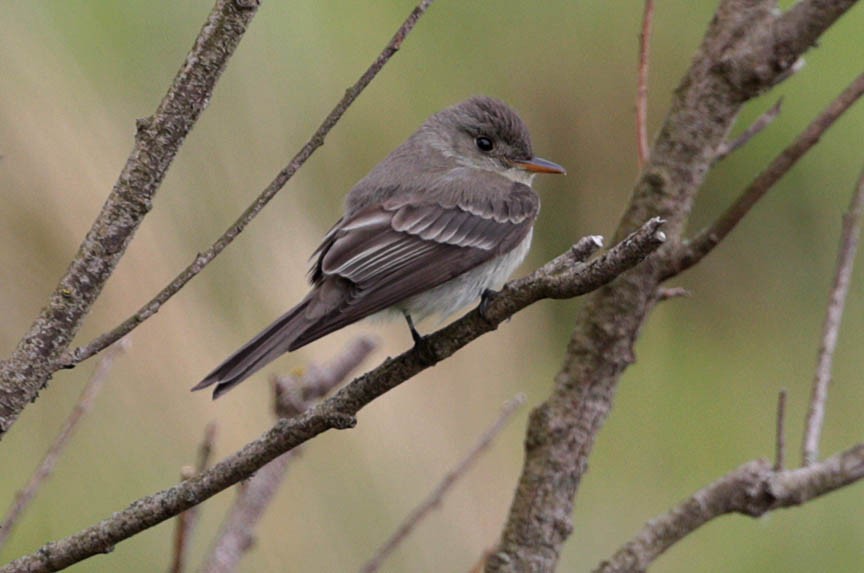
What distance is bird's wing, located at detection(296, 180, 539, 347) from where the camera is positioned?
2381mm

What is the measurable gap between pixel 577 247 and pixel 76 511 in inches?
63.0

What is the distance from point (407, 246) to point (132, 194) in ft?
3.66

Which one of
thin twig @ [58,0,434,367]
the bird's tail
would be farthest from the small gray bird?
thin twig @ [58,0,434,367]

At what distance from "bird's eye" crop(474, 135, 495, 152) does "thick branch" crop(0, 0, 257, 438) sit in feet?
5.69

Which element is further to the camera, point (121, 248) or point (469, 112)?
point (469, 112)

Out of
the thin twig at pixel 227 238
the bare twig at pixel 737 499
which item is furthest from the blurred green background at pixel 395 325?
→ the thin twig at pixel 227 238

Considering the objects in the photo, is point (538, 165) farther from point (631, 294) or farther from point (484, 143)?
point (631, 294)

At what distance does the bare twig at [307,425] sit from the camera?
1.49m

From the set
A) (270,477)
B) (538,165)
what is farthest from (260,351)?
(538,165)

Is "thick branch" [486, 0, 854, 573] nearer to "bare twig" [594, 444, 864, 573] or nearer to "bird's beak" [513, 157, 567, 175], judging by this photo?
"bare twig" [594, 444, 864, 573]

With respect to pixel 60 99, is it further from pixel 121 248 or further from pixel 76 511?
pixel 121 248

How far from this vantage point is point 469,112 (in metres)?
3.16

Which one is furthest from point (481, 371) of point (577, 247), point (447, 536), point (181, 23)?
point (577, 247)

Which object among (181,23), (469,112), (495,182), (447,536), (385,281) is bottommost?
(447,536)
